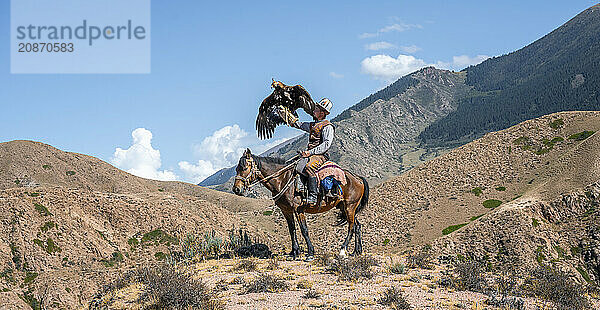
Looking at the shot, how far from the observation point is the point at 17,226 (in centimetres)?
2506

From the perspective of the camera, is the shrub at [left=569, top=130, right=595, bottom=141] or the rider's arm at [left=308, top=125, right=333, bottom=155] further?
the shrub at [left=569, top=130, right=595, bottom=141]

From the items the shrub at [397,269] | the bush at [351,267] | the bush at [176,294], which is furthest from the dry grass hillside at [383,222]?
the bush at [176,294]

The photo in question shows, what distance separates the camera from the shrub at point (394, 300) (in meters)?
8.43

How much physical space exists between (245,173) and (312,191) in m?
2.12

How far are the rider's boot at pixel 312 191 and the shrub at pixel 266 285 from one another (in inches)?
115

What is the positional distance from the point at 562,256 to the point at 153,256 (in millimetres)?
27942

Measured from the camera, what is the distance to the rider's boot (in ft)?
39.5

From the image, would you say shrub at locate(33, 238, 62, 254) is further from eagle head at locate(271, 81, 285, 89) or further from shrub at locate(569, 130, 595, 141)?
shrub at locate(569, 130, 595, 141)

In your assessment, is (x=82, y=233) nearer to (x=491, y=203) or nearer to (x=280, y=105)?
(x=280, y=105)

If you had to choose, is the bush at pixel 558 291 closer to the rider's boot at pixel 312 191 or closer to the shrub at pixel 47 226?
the rider's boot at pixel 312 191

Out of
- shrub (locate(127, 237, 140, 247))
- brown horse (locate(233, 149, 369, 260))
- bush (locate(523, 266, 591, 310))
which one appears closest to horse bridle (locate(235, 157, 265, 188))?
brown horse (locate(233, 149, 369, 260))

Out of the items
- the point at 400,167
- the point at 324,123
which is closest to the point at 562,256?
the point at 324,123

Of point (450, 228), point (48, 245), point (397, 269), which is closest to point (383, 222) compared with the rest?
point (450, 228)

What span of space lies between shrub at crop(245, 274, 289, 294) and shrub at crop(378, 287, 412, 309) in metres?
2.40
